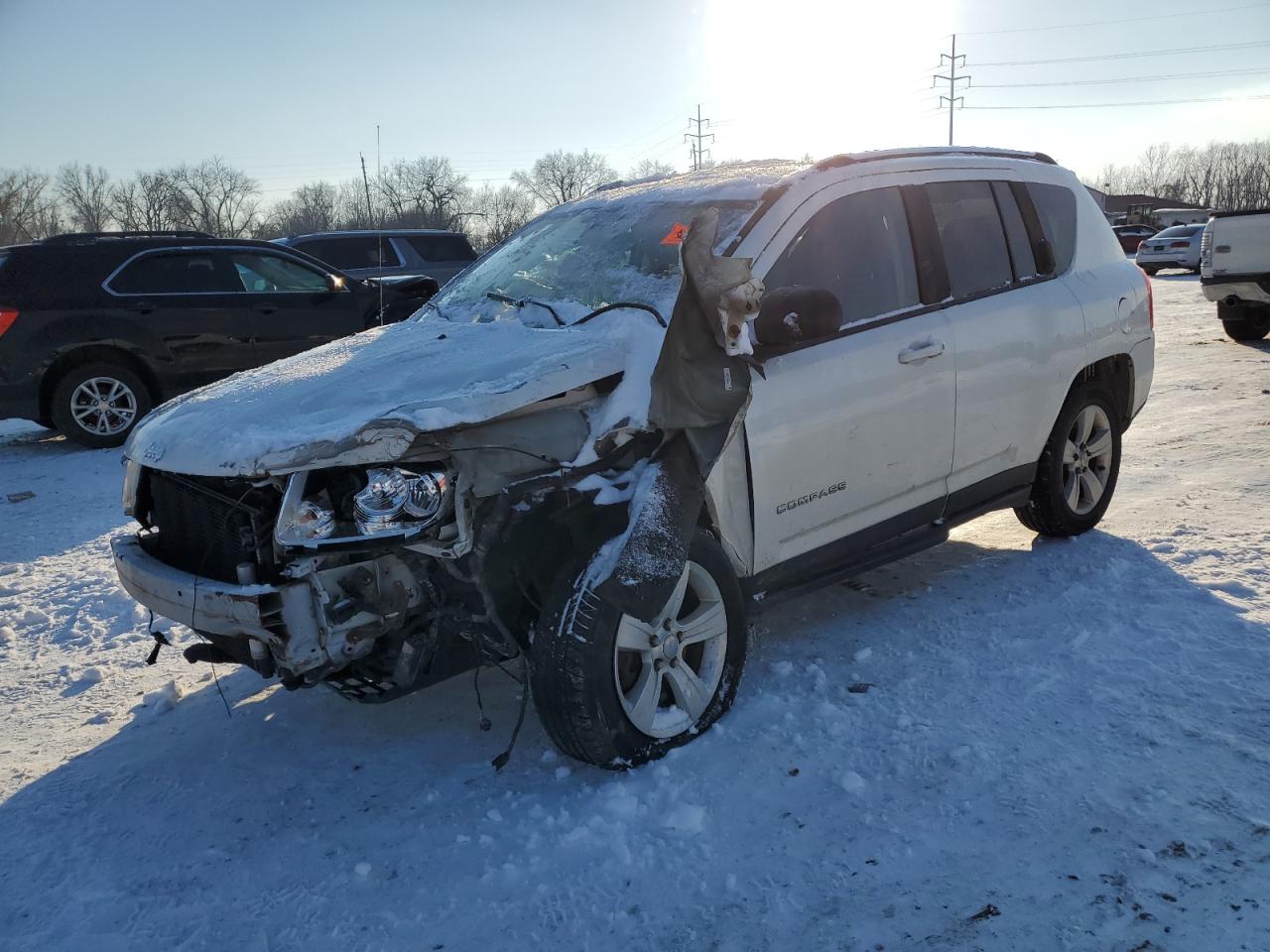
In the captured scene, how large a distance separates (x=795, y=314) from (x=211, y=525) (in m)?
2.03

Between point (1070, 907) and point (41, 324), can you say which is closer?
point (1070, 907)

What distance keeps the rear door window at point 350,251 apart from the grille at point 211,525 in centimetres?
1159

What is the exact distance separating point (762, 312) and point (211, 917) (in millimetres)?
2459

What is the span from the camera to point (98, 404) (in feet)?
28.8

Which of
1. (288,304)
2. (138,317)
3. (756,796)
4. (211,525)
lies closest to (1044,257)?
(756,796)

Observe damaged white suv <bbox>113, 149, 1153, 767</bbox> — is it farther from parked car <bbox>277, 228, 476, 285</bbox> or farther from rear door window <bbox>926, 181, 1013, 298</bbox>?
parked car <bbox>277, 228, 476, 285</bbox>

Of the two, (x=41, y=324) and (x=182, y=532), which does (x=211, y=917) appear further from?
(x=41, y=324)

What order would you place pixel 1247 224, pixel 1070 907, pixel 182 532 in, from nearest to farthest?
pixel 1070 907 → pixel 182 532 → pixel 1247 224

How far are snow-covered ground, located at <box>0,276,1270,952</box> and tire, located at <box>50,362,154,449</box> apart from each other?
4.62 meters

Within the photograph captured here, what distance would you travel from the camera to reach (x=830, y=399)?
11.9ft

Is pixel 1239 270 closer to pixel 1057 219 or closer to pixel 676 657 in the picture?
pixel 1057 219

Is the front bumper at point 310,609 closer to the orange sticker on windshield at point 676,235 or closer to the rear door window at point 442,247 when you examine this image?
the orange sticker on windshield at point 676,235

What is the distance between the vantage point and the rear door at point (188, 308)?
8.98 metres

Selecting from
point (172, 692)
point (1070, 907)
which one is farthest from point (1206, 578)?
point (172, 692)
